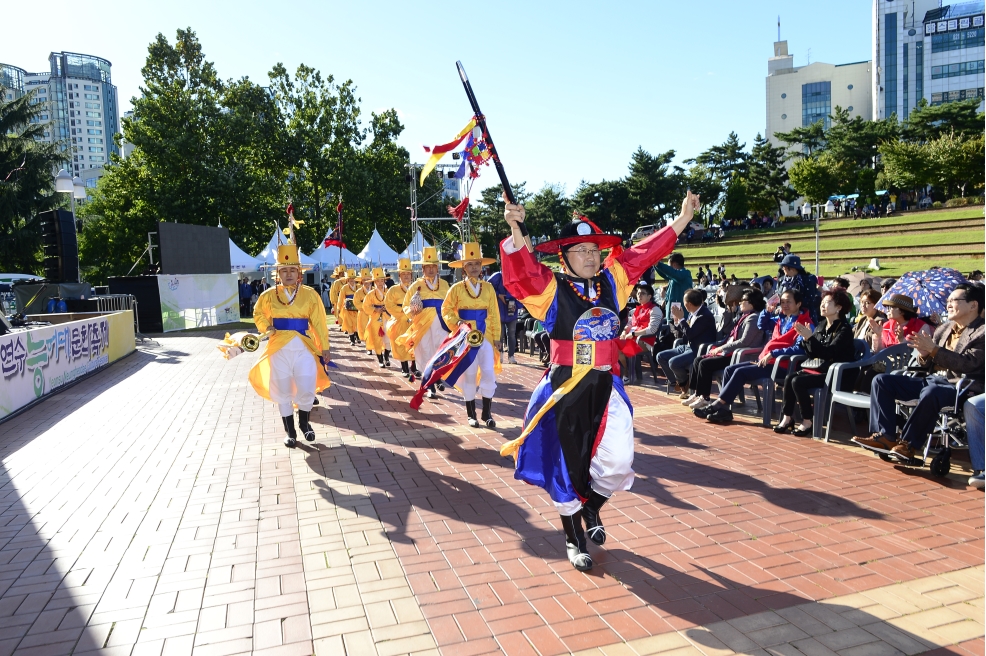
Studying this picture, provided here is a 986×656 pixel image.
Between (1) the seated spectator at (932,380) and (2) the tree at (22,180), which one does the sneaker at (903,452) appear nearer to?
(1) the seated spectator at (932,380)

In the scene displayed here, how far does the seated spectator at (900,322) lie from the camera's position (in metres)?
6.59

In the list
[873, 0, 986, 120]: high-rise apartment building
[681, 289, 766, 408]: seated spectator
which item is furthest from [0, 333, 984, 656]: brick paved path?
[873, 0, 986, 120]: high-rise apartment building

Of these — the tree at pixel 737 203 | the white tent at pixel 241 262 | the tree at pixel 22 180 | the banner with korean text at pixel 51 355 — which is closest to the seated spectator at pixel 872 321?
the banner with korean text at pixel 51 355

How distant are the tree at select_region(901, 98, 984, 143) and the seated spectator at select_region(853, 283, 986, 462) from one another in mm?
53991

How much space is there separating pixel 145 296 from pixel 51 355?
44.4 ft

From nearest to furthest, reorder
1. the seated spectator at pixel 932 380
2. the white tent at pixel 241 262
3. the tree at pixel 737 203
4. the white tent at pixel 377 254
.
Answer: the seated spectator at pixel 932 380, the white tent at pixel 241 262, the white tent at pixel 377 254, the tree at pixel 737 203

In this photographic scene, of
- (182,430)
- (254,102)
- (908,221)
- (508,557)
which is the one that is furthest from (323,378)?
(908,221)

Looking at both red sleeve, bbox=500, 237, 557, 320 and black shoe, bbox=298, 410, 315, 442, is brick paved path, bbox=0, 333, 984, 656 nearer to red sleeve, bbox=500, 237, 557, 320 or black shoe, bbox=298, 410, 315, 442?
black shoe, bbox=298, 410, 315, 442

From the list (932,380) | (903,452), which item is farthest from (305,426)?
(932,380)

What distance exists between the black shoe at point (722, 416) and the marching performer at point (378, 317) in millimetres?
7710

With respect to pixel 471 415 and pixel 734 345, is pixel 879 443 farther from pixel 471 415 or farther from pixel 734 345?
pixel 471 415

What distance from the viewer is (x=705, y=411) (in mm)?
8250

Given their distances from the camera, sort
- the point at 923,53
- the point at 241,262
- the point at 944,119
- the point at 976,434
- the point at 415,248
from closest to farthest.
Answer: the point at 976,434 < the point at 415,248 < the point at 241,262 < the point at 944,119 < the point at 923,53

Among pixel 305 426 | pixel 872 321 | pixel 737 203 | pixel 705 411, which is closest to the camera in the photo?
pixel 872 321
